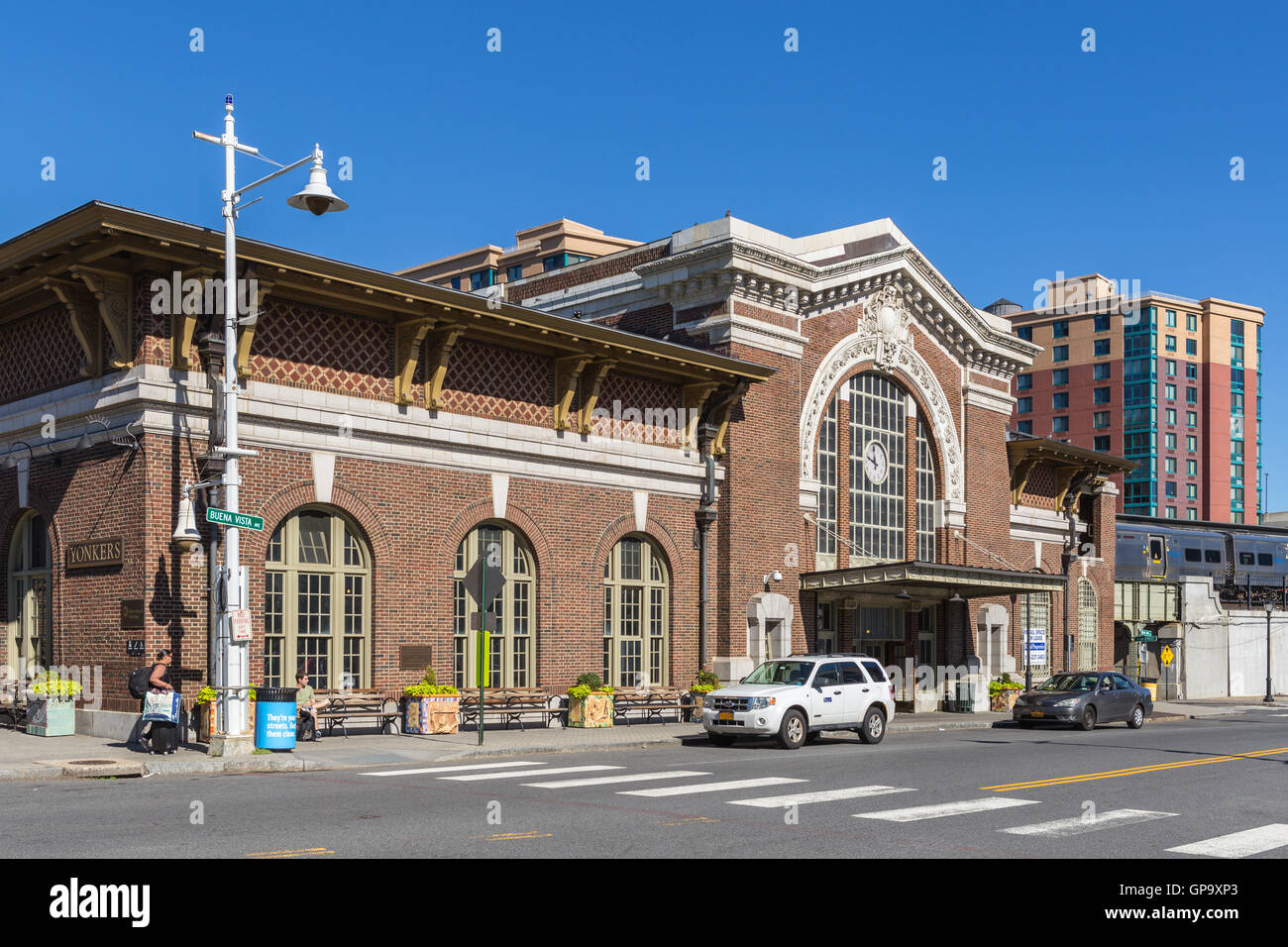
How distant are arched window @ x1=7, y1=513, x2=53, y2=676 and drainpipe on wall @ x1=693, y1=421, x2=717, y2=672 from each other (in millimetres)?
14330

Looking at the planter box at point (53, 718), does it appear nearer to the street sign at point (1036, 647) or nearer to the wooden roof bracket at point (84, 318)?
the wooden roof bracket at point (84, 318)

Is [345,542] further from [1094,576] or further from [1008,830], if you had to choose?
[1094,576]

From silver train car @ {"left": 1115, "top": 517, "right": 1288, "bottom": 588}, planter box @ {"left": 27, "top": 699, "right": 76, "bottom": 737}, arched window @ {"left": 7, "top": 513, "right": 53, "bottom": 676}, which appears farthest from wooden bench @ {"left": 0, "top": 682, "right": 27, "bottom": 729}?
silver train car @ {"left": 1115, "top": 517, "right": 1288, "bottom": 588}

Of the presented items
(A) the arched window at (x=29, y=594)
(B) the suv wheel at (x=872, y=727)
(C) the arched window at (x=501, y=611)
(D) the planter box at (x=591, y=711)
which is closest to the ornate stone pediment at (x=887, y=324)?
(C) the arched window at (x=501, y=611)

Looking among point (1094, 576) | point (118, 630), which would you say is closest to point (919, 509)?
point (1094, 576)

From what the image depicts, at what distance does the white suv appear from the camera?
23812mm

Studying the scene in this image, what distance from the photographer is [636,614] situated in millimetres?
30984

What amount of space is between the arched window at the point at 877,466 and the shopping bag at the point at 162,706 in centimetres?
2125

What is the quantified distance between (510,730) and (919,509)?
18.0m

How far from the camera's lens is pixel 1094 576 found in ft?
166

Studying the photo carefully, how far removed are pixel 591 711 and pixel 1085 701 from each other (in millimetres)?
12284

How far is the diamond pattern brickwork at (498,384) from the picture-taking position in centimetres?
2684

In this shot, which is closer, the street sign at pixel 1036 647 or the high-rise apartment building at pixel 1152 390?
the street sign at pixel 1036 647

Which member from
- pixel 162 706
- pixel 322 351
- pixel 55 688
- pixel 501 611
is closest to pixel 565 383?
pixel 501 611
